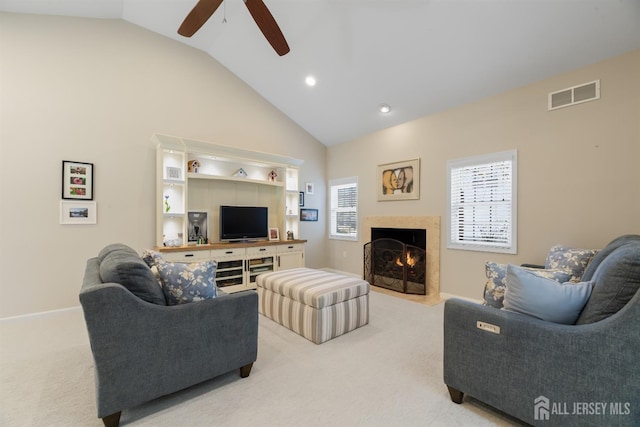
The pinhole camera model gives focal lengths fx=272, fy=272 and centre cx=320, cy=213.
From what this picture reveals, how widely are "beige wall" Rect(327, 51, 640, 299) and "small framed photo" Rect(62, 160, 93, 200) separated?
463 cm

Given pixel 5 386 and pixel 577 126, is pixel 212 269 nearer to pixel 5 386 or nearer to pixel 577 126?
pixel 5 386

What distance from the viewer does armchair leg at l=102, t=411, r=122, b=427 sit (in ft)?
5.00

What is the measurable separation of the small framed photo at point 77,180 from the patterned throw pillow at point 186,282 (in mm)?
2413

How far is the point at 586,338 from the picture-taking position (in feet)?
4.29

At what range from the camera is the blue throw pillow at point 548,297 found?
1.44 m

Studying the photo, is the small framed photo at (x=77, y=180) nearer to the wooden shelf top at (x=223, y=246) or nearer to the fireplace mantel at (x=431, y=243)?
the wooden shelf top at (x=223, y=246)

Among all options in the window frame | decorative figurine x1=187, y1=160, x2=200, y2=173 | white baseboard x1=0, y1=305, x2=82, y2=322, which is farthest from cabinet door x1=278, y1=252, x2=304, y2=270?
white baseboard x1=0, y1=305, x2=82, y2=322

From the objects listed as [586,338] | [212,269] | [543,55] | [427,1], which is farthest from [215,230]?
[543,55]

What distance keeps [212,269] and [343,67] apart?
3362 mm

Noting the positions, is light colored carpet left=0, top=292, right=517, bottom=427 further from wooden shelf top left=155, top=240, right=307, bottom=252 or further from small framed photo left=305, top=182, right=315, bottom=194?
small framed photo left=305, top=182, right=315, bottom=194

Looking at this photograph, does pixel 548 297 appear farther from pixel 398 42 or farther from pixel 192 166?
pixel 192 166

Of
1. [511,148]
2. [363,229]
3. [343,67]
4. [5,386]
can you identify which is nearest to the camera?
[5,386]

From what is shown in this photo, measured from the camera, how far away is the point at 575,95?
3053 millimetres

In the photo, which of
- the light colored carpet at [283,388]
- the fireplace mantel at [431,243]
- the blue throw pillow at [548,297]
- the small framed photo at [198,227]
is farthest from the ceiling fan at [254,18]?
the fireplace mantel at [431,243]
